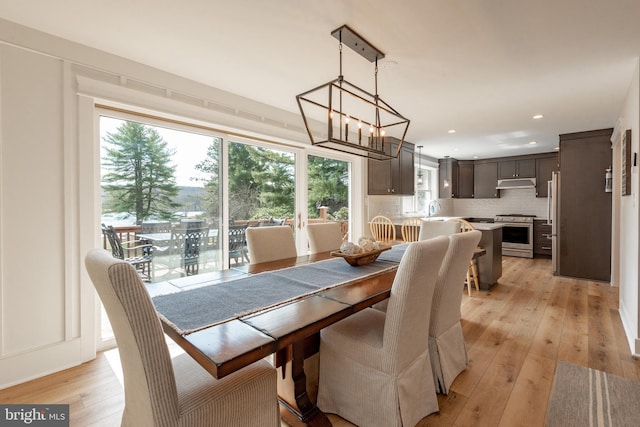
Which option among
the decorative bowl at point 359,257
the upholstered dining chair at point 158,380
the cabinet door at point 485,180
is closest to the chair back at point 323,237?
the decorative bowl at point 359,257

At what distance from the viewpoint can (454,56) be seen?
240cm

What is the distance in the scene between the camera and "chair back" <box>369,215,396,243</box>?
189 inches

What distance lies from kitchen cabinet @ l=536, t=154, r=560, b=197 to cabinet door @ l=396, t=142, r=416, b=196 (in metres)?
3.29

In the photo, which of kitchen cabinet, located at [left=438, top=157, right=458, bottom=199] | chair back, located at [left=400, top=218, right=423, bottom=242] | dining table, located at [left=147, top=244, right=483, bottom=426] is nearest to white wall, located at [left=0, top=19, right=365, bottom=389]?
dining table, located at [left=147, top=244, right=483, bottom=426]

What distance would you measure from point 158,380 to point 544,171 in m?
8.00

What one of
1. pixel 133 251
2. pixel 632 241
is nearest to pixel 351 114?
pixel 133 251

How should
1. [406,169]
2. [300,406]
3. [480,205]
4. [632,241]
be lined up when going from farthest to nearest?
1. [480,205]
2. [406,169]
3. [632,241]
4. [300,406]

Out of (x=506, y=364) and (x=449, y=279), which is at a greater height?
(x=449, y=279)

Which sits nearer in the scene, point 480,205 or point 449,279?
point 449,279

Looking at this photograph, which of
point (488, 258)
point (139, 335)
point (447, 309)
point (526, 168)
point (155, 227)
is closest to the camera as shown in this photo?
point (139, 335)

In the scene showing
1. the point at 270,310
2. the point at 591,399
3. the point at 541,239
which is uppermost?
the point at 270,310

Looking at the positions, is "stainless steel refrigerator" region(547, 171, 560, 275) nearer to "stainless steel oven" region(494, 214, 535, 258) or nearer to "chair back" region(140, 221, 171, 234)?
"stainless steel oven" region(494, 214, 535, 258)

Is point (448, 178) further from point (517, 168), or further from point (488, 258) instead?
point (488, 258)

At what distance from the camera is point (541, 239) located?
6.60 metres
